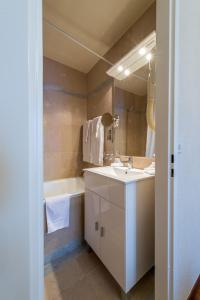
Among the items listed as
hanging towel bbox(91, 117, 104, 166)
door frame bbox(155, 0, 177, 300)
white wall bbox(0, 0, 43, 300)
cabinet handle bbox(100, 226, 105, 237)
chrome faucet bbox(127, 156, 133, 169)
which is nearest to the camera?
white wall bbox(0, 0, 43, 300)

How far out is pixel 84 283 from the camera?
4.29ft

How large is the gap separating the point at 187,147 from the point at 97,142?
4.34 ft

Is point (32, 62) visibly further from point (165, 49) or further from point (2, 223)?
point (165, 49)

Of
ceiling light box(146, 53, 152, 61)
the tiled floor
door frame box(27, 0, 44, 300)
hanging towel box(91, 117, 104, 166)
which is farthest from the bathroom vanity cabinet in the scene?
ceiling light box(146, 53, 152, 61)

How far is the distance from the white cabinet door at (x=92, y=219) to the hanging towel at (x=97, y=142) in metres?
0.58

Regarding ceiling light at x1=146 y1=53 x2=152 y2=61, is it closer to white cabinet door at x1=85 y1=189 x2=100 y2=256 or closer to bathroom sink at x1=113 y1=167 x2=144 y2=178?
bathroom sink at x1=113 y1=167 x2=144 y2=178

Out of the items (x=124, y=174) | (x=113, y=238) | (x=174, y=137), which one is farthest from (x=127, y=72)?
(x=113, y=238)

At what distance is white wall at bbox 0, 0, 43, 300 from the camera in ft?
1.07

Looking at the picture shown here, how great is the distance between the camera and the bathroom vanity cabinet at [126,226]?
1.13 m

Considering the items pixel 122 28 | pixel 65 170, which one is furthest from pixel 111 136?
pixel 122 28

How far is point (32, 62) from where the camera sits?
37 centimetres

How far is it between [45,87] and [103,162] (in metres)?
1.38

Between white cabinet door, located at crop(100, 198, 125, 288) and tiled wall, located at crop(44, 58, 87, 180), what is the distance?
1.31 meters

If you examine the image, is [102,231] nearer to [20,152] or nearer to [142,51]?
[20,152]
